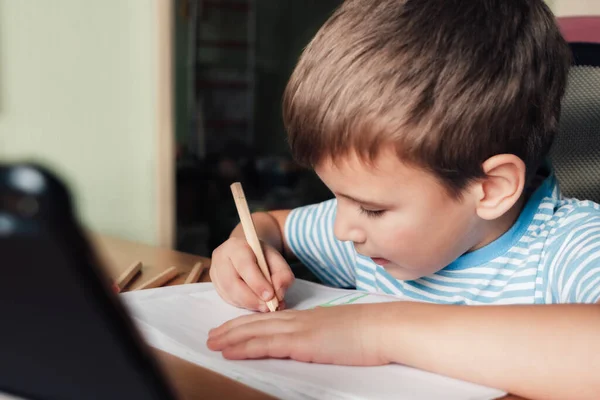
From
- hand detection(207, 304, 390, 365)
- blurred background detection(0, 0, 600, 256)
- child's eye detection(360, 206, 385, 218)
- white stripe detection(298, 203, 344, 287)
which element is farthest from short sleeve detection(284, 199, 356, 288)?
blurred background detection(0, 0, 600, 256)

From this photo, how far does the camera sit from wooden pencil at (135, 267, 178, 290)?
64cm

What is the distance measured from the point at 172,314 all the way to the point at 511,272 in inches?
13.9

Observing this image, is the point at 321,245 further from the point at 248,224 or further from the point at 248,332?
the point at 248,332

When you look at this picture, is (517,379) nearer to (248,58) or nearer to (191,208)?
(191,208)

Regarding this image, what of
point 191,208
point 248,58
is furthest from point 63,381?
point 248,58

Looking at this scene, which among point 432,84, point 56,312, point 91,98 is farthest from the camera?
point 91,98

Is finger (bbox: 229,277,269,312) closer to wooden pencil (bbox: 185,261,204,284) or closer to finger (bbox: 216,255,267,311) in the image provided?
finger (bbox: 216,255,267,311)

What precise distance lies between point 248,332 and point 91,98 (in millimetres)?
1438

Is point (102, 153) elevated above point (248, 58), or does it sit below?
below

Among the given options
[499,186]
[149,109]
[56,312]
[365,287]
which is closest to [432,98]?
[499,186]

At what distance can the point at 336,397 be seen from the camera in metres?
0.38

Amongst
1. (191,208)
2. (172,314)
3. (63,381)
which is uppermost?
(63,381)

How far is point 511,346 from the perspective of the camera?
0.41 m

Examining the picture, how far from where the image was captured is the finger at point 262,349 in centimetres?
→ 44
